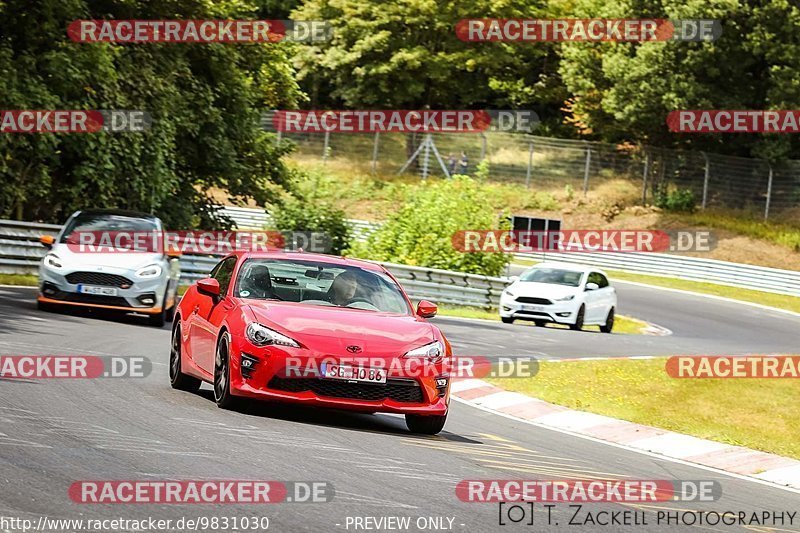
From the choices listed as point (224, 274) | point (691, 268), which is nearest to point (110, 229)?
point (224, 274)

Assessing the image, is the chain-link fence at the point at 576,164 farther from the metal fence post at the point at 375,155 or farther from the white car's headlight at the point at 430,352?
the white car's headlight at the point at 430,352

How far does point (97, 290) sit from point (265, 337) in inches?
363

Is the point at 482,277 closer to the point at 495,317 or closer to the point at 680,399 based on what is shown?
the point at 495,317

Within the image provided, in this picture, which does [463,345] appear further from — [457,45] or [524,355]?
[457,45]

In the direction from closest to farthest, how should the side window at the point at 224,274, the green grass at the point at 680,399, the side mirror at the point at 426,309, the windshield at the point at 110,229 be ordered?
the side mirror at the point at 426,309 < the side window at the point at 224,274 < the green grass at the point at 680,399 < the windshield at the point at 110,229

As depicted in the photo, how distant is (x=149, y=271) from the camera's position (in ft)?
63.5

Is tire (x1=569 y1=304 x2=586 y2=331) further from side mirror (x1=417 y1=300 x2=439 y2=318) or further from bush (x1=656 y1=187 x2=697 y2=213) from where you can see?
bush (x1=656 y1=187 x2=697 y2=213)

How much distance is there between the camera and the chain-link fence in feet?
183

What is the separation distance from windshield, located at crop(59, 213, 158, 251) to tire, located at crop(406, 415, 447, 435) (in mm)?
10100

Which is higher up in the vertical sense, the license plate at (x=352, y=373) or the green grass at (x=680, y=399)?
the license plate at (x=352, y=373)

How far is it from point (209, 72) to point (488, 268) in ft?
30.6

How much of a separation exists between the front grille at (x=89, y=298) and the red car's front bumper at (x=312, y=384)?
9001mm

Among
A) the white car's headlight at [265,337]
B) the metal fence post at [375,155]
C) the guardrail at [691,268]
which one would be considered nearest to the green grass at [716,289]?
the guardrail at [691,268]
